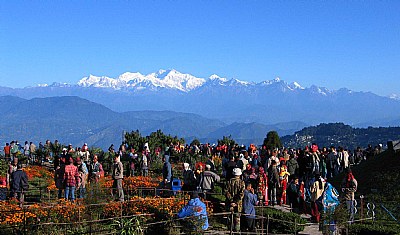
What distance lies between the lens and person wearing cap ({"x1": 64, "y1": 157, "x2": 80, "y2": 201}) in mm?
17656

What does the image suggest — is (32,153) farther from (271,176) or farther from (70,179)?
(271,176)

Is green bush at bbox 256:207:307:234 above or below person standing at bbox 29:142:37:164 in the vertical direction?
below

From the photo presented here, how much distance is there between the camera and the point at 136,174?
2641cm

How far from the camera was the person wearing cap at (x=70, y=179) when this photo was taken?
57.9 feet

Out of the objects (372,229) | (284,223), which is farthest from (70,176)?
(372,229)

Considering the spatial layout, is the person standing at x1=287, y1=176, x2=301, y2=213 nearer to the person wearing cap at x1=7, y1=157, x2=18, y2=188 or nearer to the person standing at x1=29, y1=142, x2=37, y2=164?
the person wearing cap at x1=7, y1=157, x2=18, y2=188

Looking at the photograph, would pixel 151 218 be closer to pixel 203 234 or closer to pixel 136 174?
pixel 203 234

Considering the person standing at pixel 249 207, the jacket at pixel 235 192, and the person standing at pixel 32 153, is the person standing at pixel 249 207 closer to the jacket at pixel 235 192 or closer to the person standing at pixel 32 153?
the jacket at pixel 235 192

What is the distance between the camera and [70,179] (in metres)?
17.7

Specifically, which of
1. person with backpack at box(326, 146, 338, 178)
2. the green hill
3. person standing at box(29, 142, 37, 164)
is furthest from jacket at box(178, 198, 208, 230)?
person standing at box(29, 142, 37, 164)

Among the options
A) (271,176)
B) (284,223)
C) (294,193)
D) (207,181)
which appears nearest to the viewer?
(284,223)

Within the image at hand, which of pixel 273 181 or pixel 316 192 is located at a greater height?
pixel 273 181

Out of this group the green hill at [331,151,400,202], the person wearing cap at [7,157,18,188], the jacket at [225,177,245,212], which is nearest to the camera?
the jacket at [225,177,245,212]

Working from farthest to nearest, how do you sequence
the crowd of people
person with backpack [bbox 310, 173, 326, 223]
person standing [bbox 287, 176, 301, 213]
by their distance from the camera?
person standing [bbox 287, 176, 301, 213] → person with backpack [bbox 310, 173, 326, 223] → the crowd of people
